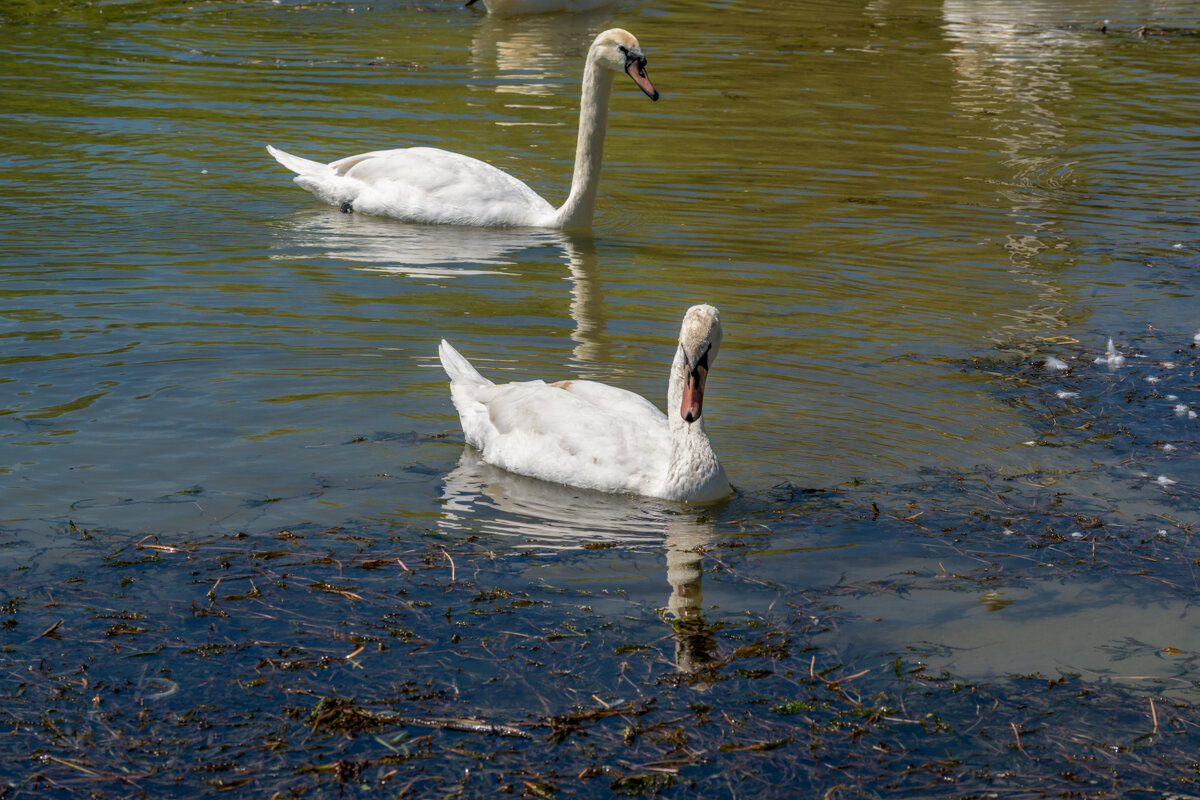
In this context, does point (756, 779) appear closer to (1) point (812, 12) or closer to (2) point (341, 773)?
(2) point (341, 773)

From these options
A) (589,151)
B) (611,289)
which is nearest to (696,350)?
(611,289)

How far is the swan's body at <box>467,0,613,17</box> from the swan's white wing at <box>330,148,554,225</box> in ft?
47.8

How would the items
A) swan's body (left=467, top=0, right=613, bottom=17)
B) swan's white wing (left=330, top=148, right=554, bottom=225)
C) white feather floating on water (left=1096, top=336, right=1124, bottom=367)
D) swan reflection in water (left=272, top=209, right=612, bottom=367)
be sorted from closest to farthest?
white feather floating on water (left=1096, top=336, right=1124, bottom=367) < swan reflection in water (left=272, top=209, right=612, bottom=367) < swan's white wing (left=330, top=148, right=554, bottom=225) < swan's body (left=467, top=0, right=613, bottom=17)

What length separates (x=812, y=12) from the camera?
2961 centimetres

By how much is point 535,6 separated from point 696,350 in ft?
73.2

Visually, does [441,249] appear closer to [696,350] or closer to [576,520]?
[696,350]

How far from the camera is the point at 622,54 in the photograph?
13.7m

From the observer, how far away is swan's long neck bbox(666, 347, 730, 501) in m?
7.74

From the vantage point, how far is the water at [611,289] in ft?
24.8

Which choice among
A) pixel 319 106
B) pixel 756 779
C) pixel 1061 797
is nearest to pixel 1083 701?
pixel 1061 797

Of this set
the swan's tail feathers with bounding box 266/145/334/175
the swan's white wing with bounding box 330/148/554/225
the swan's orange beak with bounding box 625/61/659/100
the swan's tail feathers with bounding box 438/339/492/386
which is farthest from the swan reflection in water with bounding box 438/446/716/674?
the swan's tail feathers with bounding box 266/145/334/175

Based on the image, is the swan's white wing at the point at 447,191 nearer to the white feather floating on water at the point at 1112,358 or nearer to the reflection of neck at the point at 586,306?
the reflection of neck at the point at 586,306

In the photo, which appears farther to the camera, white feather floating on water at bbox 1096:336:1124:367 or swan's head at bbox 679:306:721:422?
white feather floating on water at bbox 1096:336:1124:367

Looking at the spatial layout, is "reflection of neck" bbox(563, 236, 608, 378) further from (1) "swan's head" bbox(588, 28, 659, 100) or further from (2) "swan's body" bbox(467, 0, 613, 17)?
(2) "swan's body" bbox(467, 0, 613, 17)
